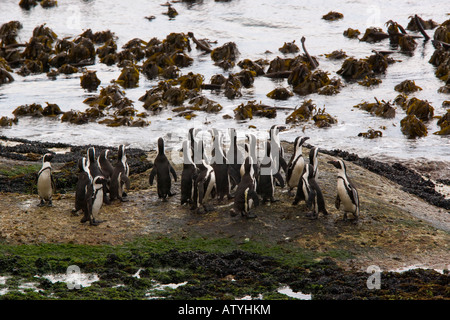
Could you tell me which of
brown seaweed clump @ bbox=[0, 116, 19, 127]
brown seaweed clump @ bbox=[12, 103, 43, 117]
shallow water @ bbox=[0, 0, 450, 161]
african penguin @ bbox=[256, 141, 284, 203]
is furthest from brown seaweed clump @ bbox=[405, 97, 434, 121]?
brown seaweed clump @ bbox=[0, 116, 19, 127]

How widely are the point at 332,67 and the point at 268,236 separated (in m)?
15.8

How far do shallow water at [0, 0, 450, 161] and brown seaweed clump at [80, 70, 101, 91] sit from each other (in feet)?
1.03

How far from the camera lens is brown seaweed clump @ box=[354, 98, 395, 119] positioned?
1734 centimetres

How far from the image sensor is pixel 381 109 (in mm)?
17469

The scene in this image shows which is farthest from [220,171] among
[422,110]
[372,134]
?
[422,110]

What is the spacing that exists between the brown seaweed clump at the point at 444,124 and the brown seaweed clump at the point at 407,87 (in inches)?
126

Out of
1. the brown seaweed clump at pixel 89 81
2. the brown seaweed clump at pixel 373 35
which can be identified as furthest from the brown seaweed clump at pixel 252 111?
the brown seaweed clump at pixel 373 35

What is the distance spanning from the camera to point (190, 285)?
6590 mm

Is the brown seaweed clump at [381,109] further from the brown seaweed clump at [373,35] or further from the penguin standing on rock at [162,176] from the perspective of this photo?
the penguin standing on rock at [162,176]

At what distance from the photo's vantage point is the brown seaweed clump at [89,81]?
2083 cm

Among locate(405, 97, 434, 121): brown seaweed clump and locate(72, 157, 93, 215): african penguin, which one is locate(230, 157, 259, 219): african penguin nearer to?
locate(72, 157, 93, 215): african penguin

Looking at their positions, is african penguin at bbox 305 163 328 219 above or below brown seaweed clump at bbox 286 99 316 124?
above

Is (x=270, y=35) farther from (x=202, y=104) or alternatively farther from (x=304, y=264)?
(x=304, y=264)
